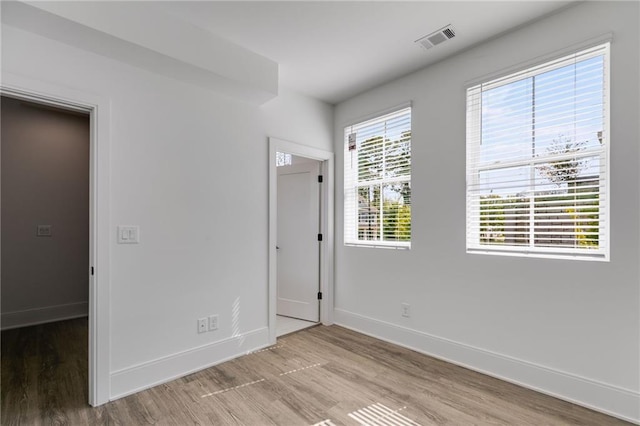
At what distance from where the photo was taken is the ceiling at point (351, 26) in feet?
7.35

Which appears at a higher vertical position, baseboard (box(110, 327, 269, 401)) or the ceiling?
the ceiling

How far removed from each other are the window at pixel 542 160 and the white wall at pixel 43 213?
4.77 m

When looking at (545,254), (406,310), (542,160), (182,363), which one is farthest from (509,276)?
(182,363)

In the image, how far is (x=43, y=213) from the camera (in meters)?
4.03

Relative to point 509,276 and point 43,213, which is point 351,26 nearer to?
point 509,276

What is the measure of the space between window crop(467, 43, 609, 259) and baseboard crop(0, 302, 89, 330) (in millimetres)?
4853

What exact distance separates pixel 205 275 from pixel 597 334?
2.99 meters

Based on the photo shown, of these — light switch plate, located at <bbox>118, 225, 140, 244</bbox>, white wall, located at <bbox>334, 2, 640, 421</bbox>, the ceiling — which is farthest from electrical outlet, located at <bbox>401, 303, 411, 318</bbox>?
light switch plate, located at <bbox>118, 225, 140, 244</bbox>

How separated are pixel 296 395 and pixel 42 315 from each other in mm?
3666

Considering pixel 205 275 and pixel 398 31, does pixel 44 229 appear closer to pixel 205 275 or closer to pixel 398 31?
pixel 205 275

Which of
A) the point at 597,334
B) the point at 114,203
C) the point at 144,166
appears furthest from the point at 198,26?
the point at 597,334

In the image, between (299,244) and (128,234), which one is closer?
(128,234)

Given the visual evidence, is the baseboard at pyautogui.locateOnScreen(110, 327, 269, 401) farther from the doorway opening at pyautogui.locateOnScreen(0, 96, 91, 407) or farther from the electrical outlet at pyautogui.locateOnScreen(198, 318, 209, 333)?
the doorway opening at pyautogui.locateOnScreen(0, 96, 91, 407)

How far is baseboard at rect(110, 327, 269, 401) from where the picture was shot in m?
2.36
